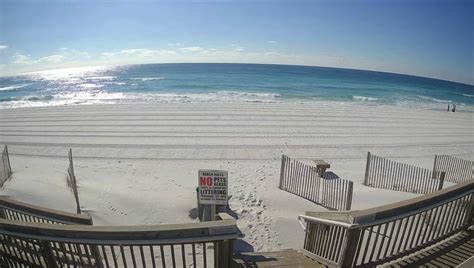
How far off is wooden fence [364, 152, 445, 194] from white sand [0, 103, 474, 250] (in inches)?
28.3

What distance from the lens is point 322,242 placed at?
4484mm

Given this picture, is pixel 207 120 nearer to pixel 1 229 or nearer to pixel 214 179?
pixel 214 179

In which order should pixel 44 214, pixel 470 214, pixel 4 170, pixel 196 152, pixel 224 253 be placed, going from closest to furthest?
pixel 224 253 < pixel 44 214 < pixel 470 214 < pixel 4 170 < pixel 196 152

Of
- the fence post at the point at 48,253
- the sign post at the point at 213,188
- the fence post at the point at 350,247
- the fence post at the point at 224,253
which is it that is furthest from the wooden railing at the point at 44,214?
the sign post at the point at 213,188

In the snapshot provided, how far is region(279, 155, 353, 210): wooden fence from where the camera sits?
9.09 m

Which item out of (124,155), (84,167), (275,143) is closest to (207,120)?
(275,143)

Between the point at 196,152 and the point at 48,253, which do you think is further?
the point at 196,152

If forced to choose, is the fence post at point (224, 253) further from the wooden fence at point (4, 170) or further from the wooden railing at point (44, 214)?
the wooden fence at point (4, 170)

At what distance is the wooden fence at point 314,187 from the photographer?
909cm

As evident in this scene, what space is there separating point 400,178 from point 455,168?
3071 millimetres

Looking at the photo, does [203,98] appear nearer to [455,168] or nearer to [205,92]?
[205,92]

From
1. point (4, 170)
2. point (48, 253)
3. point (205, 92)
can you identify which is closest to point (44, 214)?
point (48, 253)

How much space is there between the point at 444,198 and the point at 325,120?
22.7 m

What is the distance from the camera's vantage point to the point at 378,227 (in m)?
3.38
